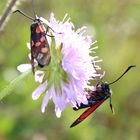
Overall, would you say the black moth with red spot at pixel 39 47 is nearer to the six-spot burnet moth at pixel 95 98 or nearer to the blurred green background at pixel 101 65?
the six-spot burnet moth at pixel 95 98

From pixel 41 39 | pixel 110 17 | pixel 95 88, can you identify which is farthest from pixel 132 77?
pixel 41 39

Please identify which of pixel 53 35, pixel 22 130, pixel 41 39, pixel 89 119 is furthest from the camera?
pixel 89 119

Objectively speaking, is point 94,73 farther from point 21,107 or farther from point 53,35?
point 21,107

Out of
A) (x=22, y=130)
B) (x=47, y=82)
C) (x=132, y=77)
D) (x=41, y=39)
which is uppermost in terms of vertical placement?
(x=41, y=39)

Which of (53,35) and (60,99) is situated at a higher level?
(53,35)

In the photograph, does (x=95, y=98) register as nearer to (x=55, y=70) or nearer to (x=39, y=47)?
(x=55, y=70)

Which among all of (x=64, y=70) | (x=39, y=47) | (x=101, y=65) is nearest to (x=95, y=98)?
(x=64, y=70)

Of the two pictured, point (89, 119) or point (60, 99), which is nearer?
point (60, 99)
